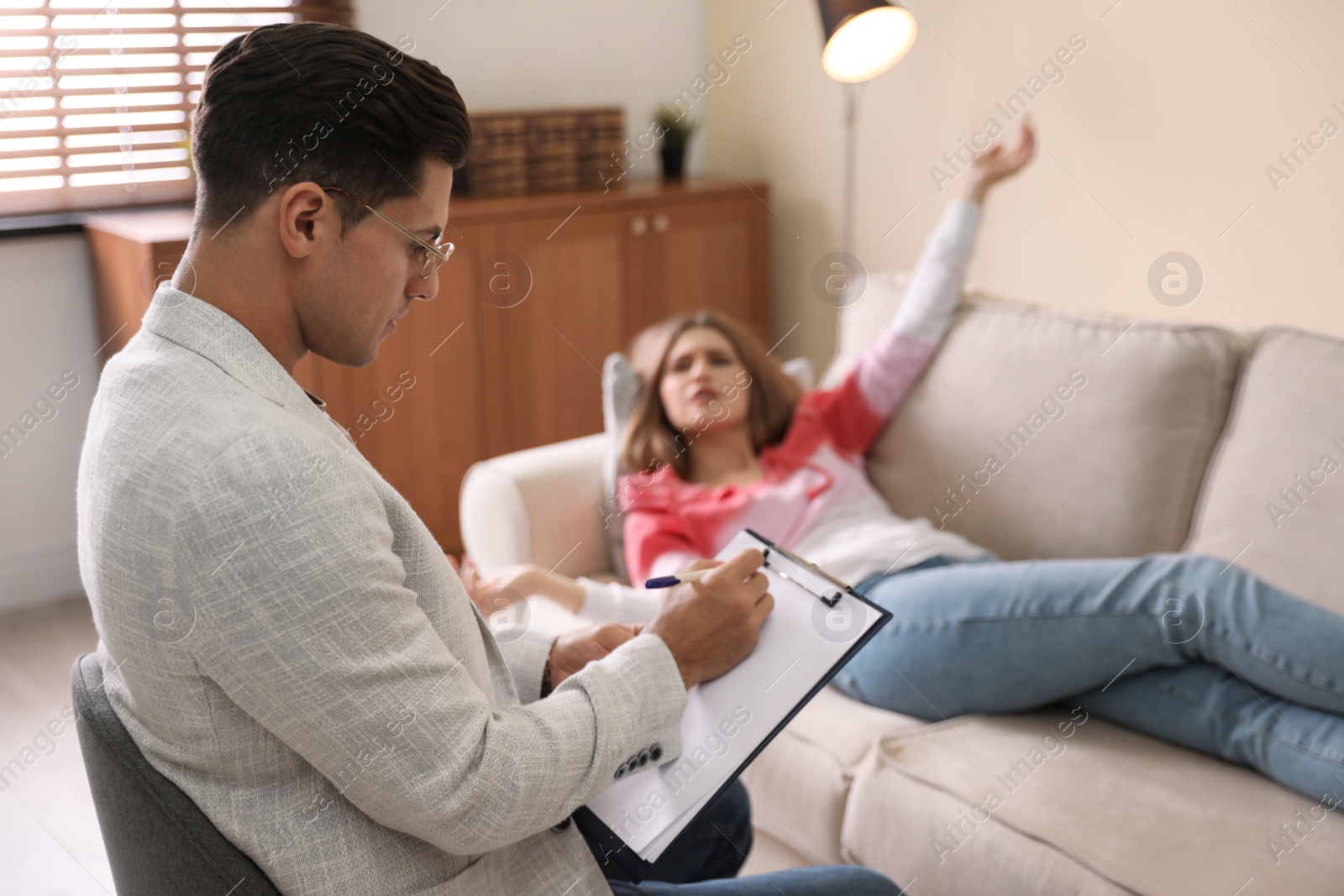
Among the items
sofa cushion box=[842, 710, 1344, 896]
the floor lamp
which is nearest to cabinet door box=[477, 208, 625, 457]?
the floor lamp

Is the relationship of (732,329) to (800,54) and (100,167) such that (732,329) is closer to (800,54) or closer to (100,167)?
(800,54)

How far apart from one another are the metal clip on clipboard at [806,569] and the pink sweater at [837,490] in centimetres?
64

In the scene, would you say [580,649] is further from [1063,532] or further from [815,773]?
[1063,532]

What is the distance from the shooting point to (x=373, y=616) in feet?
2.37

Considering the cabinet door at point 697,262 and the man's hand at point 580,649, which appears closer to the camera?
the man's hand at point 580,649

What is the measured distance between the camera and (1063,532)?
1.76 meters

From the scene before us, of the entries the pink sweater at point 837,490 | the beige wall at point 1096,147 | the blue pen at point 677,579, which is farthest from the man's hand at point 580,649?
the beige wall at point 1096,147

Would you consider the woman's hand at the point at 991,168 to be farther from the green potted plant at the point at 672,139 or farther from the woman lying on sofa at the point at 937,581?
the green potted plant at the point at 672,139

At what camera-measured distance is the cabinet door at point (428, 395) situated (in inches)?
109

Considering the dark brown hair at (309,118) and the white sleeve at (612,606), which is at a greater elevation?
the dark brown hair at (309,118)

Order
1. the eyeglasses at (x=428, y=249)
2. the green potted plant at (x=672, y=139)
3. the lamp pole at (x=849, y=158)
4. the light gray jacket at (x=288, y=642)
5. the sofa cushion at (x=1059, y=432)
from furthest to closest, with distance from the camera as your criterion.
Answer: the green potted plant at (x=672, y=139), the lamp pole at (x=849, y=158), the sofa cushion at (x=1059, y=432), the eyeglasses at (x=428, y=249), the light gray jacket at (x=288, y=642)

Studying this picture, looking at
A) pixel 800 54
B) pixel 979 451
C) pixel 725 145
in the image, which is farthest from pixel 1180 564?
pixel 725 145

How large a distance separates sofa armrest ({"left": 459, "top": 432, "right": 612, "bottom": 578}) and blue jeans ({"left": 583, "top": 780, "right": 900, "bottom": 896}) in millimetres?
772

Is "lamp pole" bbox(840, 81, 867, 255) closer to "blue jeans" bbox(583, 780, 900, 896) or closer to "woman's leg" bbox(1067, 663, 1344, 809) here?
"woman's leg" bbox(1067, 663, 1344, 809)
